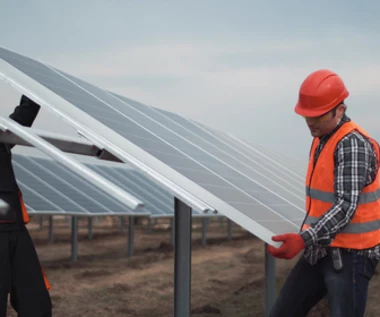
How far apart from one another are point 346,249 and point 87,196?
1575 centimetres

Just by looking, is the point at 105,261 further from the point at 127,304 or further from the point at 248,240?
the point at 248,240

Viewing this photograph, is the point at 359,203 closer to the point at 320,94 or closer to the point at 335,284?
the point at 335,284

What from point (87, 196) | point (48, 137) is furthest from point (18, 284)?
point (87, 196)

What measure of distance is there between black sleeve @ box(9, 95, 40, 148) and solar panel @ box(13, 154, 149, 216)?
32.0 feet

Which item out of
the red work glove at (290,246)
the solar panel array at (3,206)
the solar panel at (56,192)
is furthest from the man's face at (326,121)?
the solar panel at (56,192)

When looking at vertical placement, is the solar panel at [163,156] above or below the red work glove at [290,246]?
above

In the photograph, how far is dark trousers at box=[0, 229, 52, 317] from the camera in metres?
5.12

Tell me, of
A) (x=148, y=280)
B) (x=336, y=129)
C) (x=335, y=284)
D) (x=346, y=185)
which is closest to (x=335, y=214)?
(x=346, y=185)

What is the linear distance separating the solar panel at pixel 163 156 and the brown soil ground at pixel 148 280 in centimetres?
528

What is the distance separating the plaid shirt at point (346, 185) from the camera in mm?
4012

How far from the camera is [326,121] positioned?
14.2 ft

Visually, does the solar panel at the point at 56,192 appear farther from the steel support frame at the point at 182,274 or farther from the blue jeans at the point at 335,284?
the blue jeans at the point at 335,284

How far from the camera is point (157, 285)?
14.8 m

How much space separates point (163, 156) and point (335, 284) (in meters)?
2.09
